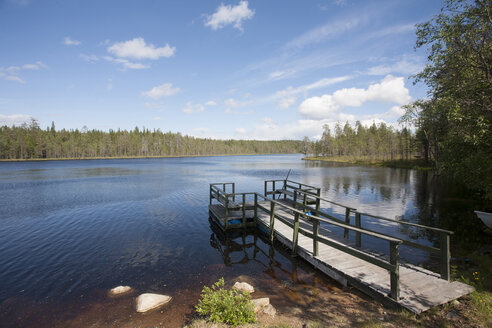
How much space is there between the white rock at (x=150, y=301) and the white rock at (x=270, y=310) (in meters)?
3.13

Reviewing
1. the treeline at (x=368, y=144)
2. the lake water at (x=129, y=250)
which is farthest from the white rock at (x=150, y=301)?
the treeline at (x=368, y=144)

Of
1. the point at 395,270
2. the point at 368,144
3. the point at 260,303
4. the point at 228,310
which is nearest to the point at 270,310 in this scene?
the point at 260,303

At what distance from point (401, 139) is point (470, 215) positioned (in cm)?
7409

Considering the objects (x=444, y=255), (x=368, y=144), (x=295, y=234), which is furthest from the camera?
(x=368, y=144)

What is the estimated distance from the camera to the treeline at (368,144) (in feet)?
267

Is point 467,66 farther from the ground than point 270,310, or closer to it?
farther from the ground

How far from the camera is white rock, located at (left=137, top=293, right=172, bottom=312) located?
23.7 feet

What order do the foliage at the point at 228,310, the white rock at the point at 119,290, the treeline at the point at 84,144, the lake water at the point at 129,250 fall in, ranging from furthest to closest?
the treeline at the point at 84,144 < the lake water at the point at 129,250 < the white rock at the point at 119,290 < the foliage at the point at 228,310

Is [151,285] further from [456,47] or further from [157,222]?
[456,47]

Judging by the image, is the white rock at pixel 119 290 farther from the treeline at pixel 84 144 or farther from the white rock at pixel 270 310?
the treeline at pixel 84 144

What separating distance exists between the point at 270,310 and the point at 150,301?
144 inches

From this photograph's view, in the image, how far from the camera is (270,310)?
258 inches

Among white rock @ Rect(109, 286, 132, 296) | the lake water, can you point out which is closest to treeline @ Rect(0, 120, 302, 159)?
the lake water

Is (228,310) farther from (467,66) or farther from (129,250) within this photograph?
(467,66)
